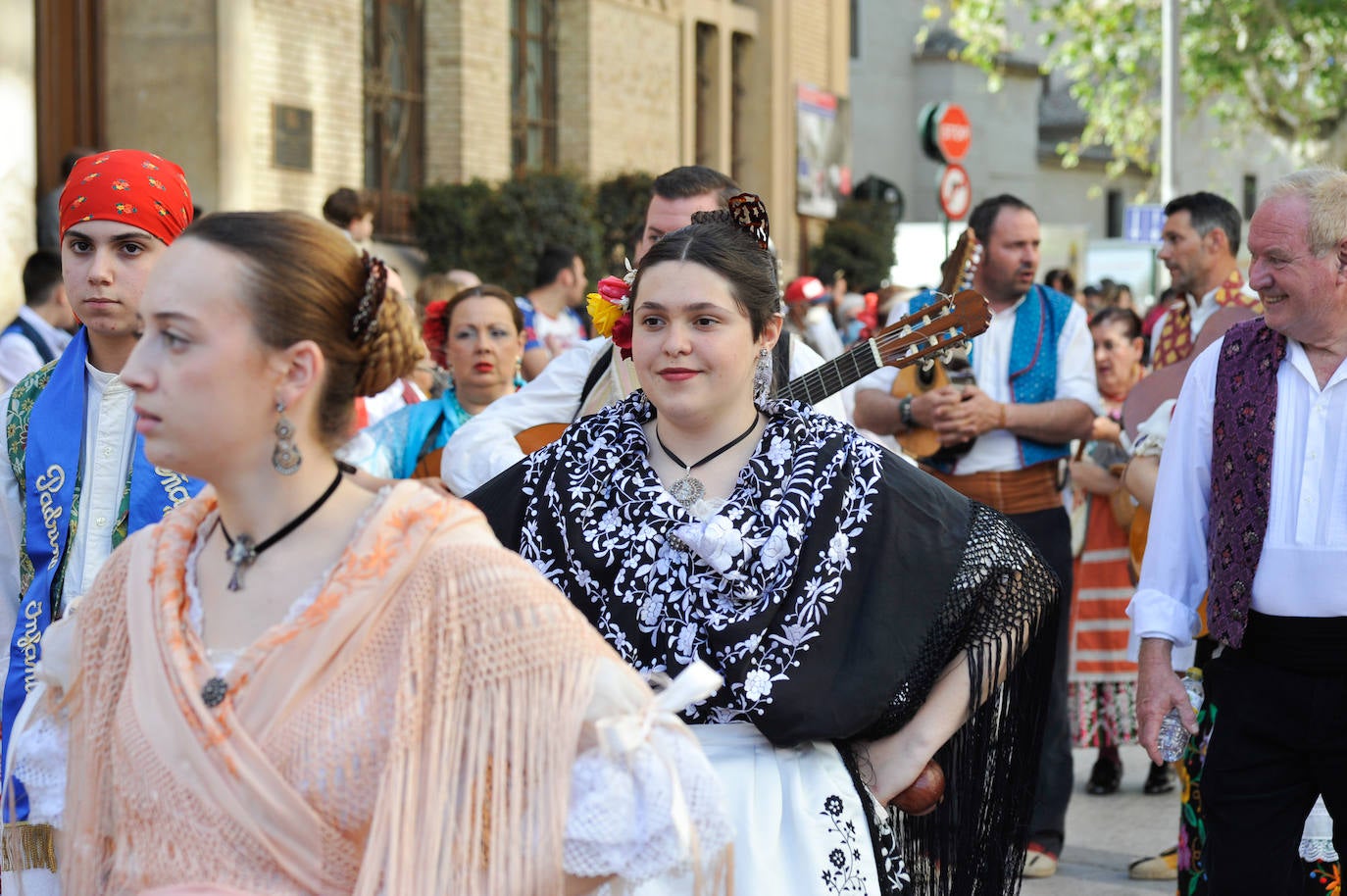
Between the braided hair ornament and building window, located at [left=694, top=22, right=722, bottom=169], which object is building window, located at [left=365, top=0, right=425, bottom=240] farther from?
the braided hair ornament

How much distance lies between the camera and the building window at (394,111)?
1695 cm

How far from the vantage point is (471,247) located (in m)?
17.0

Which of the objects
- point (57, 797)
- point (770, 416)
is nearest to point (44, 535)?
point (57, 797)

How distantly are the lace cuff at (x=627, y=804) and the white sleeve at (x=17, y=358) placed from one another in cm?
627

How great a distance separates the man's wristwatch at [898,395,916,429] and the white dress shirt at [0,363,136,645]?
335cm

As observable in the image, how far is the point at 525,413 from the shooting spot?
480 cm

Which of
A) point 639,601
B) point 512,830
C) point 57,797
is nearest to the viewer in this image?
point 512,830

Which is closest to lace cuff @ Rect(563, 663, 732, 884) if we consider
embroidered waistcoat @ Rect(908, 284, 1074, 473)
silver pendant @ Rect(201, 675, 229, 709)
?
silver pendant @ Rect(201, 675, 229, 709)

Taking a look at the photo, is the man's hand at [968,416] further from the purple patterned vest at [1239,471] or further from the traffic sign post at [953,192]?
the traffic sign post at [953,192]

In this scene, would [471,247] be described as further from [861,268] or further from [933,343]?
[933,343]

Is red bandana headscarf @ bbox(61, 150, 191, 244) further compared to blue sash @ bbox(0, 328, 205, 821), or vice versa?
red bandana headscarf @ bbox(61, 150, 191, 244)

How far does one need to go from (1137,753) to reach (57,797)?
723 centimetres

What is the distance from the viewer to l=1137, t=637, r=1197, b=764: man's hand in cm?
409

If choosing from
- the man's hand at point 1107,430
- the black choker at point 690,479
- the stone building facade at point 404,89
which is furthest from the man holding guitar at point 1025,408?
the stone building facade at point 404,89
